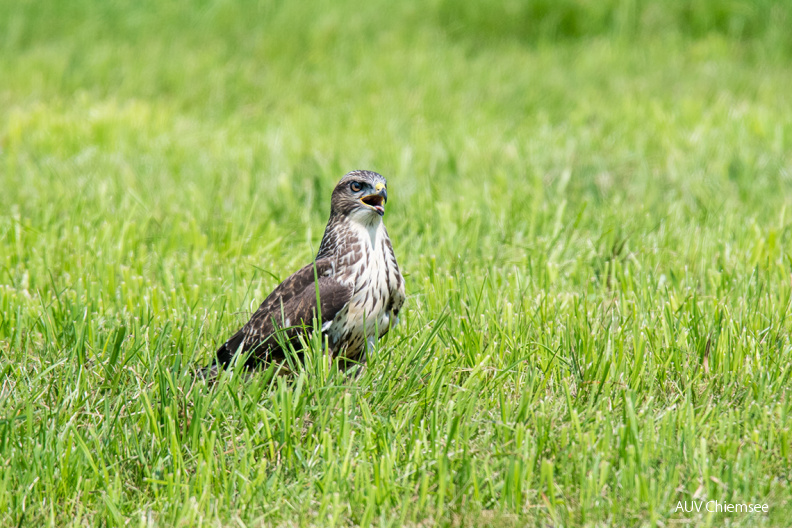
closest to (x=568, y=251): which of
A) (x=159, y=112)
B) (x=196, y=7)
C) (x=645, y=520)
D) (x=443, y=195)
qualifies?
(x=443, y=195)

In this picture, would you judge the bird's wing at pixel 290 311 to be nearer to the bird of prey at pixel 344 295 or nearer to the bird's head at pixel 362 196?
the bird of prey at pixel 344 295

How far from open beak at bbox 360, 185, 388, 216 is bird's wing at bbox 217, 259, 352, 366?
1.12ft

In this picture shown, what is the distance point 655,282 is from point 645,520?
218 cm

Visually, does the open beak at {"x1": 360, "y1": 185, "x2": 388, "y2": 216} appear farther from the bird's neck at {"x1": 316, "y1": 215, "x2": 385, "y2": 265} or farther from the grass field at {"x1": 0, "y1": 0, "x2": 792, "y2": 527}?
the grass field at {"x1": 0, "y1": 0, "x2": 792, "y2": 527}

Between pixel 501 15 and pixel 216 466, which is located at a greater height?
pixel 501 15

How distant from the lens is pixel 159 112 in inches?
392

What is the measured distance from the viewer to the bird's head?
419 centimetres

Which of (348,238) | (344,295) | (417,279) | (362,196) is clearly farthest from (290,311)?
(417,279)

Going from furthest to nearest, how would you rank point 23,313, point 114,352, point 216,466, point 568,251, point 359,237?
point 568,251 < point 23,313 < point 359,237 < point 114,352 < point 216,466

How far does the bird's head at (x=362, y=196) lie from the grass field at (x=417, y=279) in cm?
60

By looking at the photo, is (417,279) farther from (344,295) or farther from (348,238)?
(344,295)

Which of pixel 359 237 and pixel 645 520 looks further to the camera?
pixel 359 237

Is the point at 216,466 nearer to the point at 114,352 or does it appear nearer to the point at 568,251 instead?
the point at 114,352

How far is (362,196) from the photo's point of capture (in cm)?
421
